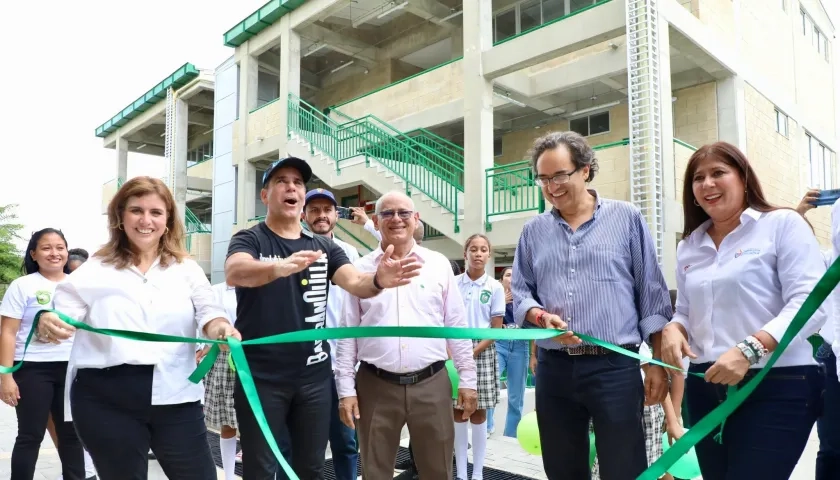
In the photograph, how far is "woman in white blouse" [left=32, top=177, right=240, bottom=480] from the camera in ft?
7.83

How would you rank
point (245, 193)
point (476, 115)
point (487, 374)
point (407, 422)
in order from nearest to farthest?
1. point (407, 422)
2. point (487, 374)
3. point (476, 115)
4. point (245, 193)

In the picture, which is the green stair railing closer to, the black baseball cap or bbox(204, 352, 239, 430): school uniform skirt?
bbox(204, 352, 239, 430): school uniform skirt

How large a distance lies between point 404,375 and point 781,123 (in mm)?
14535

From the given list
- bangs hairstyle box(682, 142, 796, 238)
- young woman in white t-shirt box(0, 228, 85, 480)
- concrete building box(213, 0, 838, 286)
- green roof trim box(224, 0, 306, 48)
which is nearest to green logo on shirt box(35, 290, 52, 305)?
young woman in white t-shirt box(0, 228, 85, 480)

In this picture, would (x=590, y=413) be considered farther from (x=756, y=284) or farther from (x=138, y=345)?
(x=138, y=345)

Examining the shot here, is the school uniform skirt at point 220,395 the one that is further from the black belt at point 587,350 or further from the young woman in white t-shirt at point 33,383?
the black belt at point 587,350

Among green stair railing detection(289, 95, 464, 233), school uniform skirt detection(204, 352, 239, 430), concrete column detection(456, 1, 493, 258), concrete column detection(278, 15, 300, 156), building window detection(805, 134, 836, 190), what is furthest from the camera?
concrete column detection(278, 15, 300, 156)

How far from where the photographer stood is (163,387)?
8.01 ft

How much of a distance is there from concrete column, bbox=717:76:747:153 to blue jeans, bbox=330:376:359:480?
1103 centimetres

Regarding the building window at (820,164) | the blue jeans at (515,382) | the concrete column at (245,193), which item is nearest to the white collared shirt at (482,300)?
the blue jeans at (515,382)

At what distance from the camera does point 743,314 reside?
7.16 ft

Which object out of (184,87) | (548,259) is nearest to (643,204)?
(548,259)

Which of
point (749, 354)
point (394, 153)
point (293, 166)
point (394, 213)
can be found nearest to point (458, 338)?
point (749, 354)

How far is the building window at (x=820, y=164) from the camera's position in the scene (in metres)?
15.9
